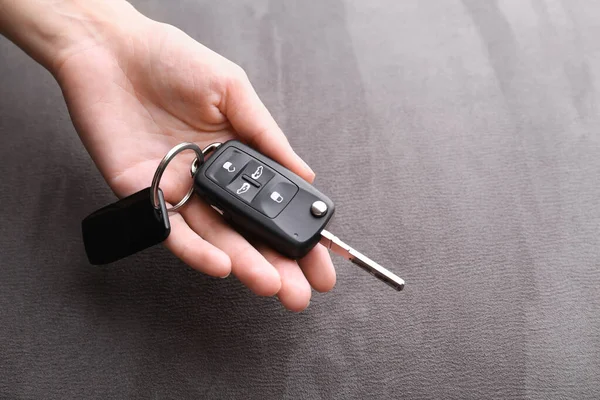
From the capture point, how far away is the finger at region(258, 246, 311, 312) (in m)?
0.70

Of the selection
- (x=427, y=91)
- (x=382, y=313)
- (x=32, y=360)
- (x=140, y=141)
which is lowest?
(x=32, y=360)

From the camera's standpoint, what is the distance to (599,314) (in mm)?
859

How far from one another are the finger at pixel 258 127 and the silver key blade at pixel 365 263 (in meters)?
0.12

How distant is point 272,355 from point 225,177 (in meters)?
0.28

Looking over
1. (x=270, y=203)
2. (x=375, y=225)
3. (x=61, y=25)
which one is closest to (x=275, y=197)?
(x=270, y=203)

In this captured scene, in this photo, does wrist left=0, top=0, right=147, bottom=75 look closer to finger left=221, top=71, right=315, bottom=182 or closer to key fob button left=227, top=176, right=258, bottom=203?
finger left=221, top=71, right=315, bottom=182

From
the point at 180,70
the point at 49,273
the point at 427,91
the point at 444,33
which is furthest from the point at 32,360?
the point at 444,33

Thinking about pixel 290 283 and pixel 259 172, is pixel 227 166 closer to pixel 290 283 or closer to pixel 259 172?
pixel 259 172

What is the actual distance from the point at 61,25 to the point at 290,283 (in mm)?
645

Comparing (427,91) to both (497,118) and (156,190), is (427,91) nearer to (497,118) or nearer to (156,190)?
(497,118)

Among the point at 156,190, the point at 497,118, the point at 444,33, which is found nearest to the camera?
the point at 156,190

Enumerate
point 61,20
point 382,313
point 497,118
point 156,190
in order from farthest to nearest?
1. point 497,118
2. point 61,20
3. point 382,313
4. point 156,190

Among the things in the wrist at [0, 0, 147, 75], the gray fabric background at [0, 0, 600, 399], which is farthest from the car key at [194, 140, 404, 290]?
the wrist at [0, 0, 147, 75]

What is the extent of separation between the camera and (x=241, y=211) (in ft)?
2.40
